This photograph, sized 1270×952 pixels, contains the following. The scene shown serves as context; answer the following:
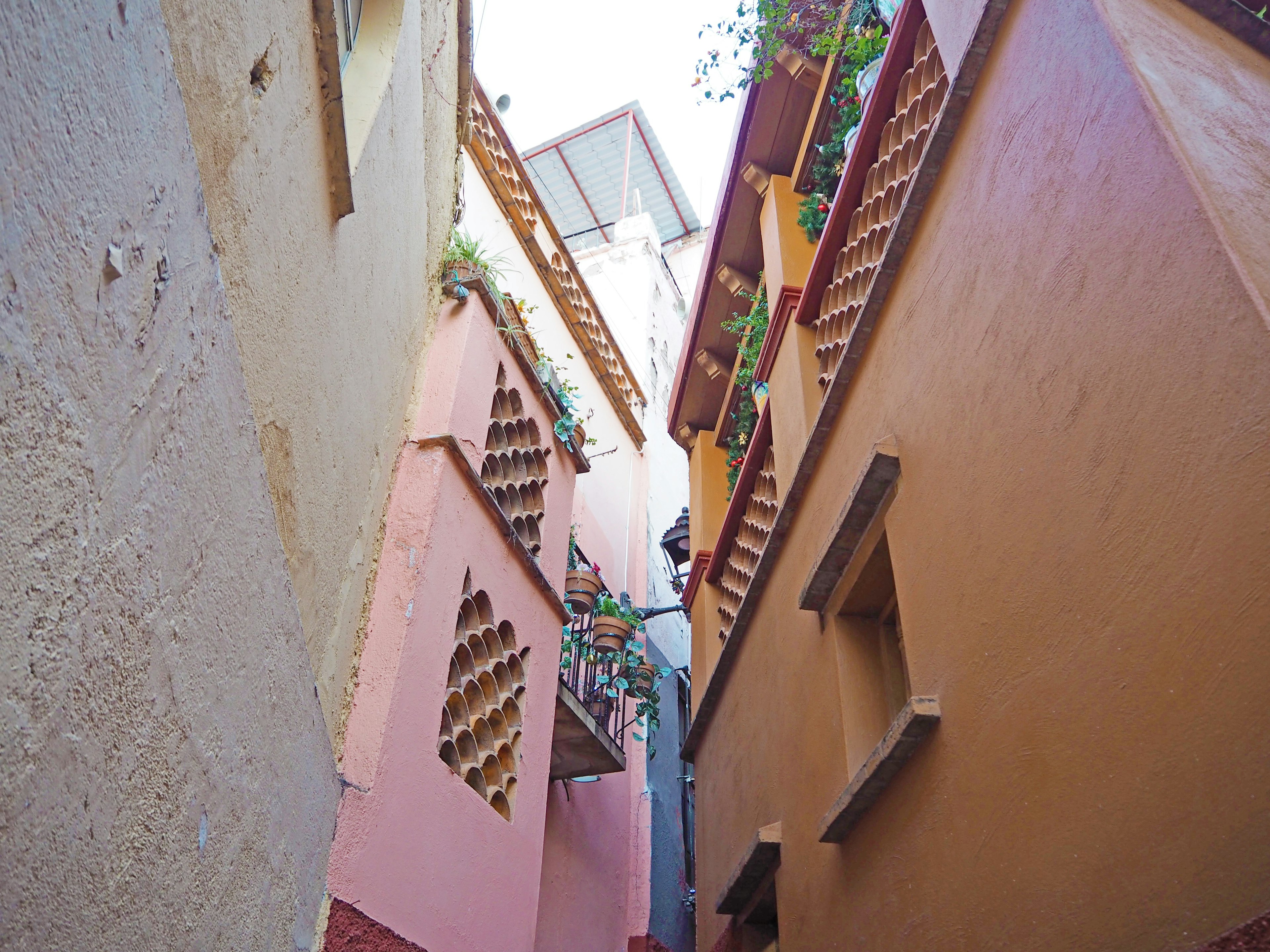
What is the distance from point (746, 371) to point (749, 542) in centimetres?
182

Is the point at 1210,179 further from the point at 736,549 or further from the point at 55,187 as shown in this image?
the point at 736,549

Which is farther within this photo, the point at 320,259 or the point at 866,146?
the point at 866,146

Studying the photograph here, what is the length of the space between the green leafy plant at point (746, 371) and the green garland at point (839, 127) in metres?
0.78

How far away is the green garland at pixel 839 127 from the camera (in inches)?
249

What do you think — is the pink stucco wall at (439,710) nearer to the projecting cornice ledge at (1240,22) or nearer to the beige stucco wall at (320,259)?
the beige stucco wall at (320,259)

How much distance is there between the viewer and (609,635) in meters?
8.02

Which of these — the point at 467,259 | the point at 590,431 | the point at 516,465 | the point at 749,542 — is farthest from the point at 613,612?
the point at 590,431

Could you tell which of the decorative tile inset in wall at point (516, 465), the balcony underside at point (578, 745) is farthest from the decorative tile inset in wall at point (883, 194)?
the balcony underside at point (578, 745)

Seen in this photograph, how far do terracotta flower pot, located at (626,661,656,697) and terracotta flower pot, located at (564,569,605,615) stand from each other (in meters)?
0.68

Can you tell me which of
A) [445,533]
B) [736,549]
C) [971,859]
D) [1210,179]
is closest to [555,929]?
[736,549]

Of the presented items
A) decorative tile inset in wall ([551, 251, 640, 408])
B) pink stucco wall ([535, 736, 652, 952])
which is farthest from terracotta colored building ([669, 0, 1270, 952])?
decorative tile inset in wall ([551, 251, 640, 408])

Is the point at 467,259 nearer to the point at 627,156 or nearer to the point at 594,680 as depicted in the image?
the point at 594,680

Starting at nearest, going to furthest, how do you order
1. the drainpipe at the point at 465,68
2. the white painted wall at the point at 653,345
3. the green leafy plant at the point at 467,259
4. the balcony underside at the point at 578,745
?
the green leafy plant at the point at 467,259 → the drainpipe at the point at 465,68 → the balcony underside at the point at 578,745 → the white painted wall at the point at 653,345

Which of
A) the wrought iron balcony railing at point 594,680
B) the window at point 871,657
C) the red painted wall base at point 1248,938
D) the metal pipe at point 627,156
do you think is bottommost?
the red painted wall base at point 1248,938
